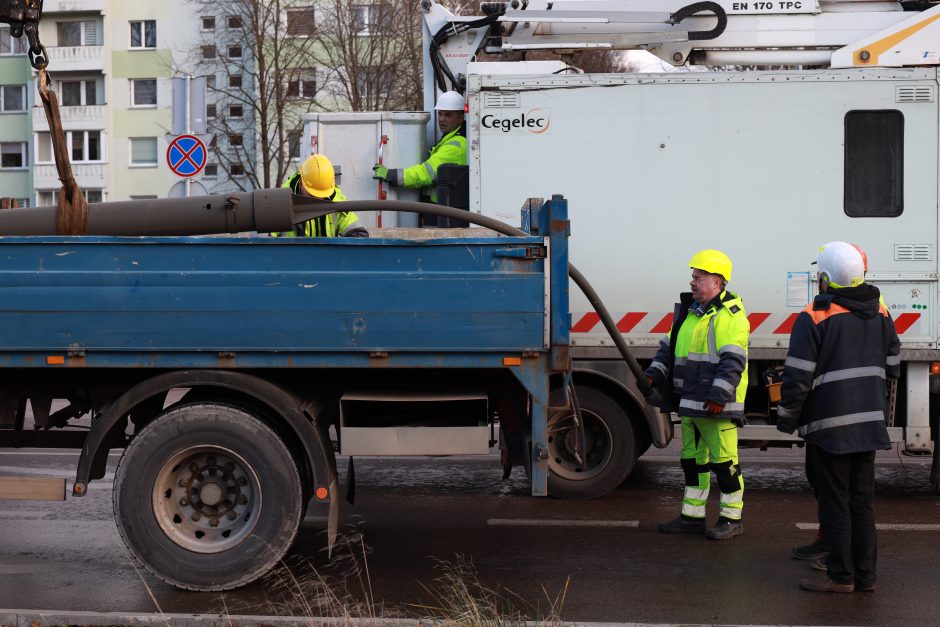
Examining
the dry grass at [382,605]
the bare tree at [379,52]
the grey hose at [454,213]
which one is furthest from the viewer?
the bare tree at [379,52]

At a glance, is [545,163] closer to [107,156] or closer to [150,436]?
[150,436]

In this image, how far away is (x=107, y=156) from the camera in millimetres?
51438

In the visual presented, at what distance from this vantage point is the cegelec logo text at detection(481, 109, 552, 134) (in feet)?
25.9

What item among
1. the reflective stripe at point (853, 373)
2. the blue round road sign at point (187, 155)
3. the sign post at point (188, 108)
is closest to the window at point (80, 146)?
the sign post at point (188, 108)

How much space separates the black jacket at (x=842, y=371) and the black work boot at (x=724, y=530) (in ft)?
4.44

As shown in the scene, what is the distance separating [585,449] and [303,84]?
38706 mm

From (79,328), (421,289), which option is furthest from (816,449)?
(79,328)

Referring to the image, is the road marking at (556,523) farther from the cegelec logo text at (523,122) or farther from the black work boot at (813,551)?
the cegelec logo text at (523,122)

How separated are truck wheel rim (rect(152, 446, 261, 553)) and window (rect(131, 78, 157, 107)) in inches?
1933

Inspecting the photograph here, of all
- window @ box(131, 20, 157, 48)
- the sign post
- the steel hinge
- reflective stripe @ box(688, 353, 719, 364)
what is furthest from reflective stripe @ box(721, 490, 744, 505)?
window @ box(131, 20, 157, 48)

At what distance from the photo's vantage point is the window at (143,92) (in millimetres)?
52219

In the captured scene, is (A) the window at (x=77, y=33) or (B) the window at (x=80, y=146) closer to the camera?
(B) the window at (x=80, y=146)

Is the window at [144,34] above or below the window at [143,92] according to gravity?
above

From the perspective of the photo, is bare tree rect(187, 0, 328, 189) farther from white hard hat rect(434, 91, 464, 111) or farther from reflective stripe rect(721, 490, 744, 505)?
reflective stripe rect(721, 490, 744, 505)
